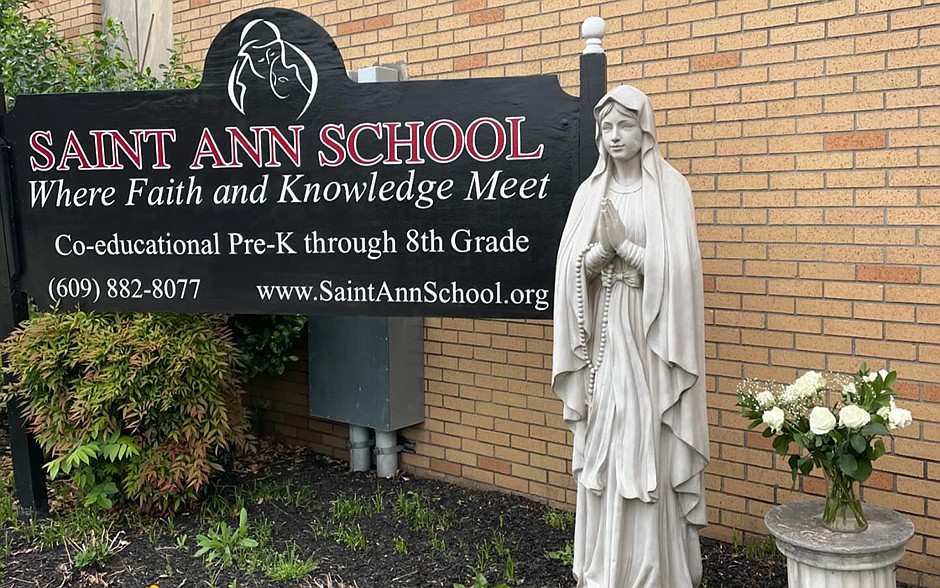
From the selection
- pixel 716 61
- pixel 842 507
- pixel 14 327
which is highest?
pixel 716 61

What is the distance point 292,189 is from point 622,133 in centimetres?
191

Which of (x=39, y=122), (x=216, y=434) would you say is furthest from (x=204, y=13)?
(x=216, y=434)

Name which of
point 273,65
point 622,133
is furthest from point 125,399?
point 622,133

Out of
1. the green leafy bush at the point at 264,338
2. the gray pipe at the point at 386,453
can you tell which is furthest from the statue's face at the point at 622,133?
the green leafy bush at the point at 264,338

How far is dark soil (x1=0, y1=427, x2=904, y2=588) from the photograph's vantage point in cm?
416

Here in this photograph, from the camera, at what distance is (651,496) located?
10.6ft

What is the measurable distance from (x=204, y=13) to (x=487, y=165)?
3292 mm

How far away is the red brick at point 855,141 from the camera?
3771mm

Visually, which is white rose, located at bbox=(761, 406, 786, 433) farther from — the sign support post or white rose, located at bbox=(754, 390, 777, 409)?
the sign support post

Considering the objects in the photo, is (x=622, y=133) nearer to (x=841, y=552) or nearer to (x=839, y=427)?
(x=839, y=427)

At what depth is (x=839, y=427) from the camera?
313cm

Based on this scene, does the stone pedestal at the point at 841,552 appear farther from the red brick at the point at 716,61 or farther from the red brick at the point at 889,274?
the red brick at the point at 716,61

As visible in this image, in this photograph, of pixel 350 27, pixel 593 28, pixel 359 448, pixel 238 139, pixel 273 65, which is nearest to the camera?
pixel 593 28

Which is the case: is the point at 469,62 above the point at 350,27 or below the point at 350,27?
below
